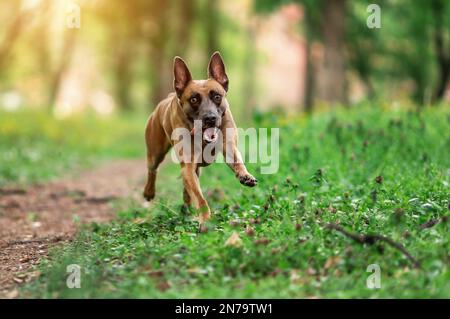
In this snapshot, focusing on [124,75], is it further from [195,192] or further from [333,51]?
[195,192]

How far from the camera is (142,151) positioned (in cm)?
2111

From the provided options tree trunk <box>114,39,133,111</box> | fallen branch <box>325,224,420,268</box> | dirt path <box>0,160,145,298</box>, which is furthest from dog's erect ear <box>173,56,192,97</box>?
tree trunk <box>114,39,133,111</box>

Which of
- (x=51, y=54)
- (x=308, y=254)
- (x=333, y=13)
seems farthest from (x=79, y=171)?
(x=51, y=54)

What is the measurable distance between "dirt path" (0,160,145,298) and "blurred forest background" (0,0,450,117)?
2.79 metres

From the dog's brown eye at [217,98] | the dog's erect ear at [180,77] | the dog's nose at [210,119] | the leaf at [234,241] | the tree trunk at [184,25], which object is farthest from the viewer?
the tree trunk at [184,25]

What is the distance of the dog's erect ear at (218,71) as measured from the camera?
275 inches

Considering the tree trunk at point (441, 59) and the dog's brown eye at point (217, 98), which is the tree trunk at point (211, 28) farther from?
the dog's brown eye at point (217, 98)

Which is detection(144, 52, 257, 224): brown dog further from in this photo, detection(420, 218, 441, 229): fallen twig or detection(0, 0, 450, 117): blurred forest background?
detection(0, 0, 450, 117): blurred forest background

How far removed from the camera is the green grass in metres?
14.6

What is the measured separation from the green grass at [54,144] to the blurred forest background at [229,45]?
5.32 ft

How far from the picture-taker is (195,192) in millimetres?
6656

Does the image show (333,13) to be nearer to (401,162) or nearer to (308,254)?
(401,162)

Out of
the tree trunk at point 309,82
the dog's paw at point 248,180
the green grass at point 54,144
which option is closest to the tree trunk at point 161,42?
the green grass at point 54,144
